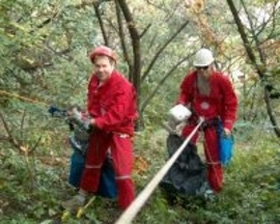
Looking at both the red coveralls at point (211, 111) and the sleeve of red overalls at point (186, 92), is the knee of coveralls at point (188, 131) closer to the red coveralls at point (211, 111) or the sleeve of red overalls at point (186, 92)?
the red coveralls at point (211, 111)

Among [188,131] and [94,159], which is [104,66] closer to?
[94,159]

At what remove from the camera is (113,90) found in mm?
5445

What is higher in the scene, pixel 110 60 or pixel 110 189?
pixel 110 60

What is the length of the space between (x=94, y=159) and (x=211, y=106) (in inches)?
65.5

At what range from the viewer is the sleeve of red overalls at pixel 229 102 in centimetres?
662

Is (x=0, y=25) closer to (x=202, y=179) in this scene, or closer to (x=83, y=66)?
(x=202, y=179)

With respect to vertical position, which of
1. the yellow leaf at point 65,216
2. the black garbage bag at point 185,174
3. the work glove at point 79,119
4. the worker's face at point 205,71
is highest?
the worker's face at point 205,71

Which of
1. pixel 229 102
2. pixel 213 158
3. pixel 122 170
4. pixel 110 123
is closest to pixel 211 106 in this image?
pixel 229 102

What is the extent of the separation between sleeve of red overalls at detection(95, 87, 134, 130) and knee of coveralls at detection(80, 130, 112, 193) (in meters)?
0.40

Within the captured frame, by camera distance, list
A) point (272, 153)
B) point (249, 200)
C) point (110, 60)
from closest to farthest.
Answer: point (110, 60), point (249, 200), point (272, 153)

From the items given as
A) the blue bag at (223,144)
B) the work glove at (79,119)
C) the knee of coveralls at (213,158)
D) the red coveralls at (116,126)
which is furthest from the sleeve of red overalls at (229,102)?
the work glove at (79,119)

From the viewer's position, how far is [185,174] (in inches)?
262

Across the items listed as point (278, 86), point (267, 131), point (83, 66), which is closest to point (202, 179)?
point (278, 86)

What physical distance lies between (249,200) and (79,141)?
1966mm
